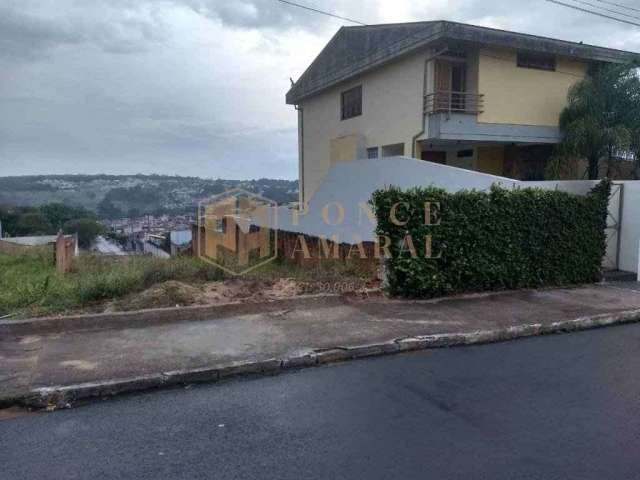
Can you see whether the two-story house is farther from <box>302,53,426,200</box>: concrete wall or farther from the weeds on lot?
the weeds on lot

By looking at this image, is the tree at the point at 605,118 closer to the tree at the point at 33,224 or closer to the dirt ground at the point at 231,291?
the dirt ground at the point at 231,291

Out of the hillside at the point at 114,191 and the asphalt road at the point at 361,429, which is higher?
the hillside at the point at 114,191

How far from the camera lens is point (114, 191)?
28641 millimetres

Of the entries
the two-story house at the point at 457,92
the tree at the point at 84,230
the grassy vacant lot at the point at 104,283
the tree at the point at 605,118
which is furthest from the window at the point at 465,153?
the tree at the point at 84,230

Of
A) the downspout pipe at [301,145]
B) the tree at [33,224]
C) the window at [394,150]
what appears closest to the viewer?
the window at [394,150]

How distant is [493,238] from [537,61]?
10723mm

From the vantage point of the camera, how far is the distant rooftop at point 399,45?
14.1 m

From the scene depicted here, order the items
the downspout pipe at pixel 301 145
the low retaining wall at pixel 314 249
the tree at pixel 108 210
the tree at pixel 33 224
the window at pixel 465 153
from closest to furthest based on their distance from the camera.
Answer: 1. the low retaining wall at pixel 314 249
2. the window at pixel 465 153
3. the downspout pipe at pixel 301 145
4. the tree at pixel 108 210
5. the tree at pixel 33 224

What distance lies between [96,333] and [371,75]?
47.8 feet

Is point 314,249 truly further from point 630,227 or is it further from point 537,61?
point 537,61

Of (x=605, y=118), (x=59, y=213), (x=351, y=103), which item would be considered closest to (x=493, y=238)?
(x=605, y=118)

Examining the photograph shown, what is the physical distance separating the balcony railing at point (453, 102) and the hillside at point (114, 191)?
734 centimetres

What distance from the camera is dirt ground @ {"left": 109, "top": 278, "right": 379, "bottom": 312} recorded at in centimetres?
696

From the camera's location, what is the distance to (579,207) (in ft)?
30.4
